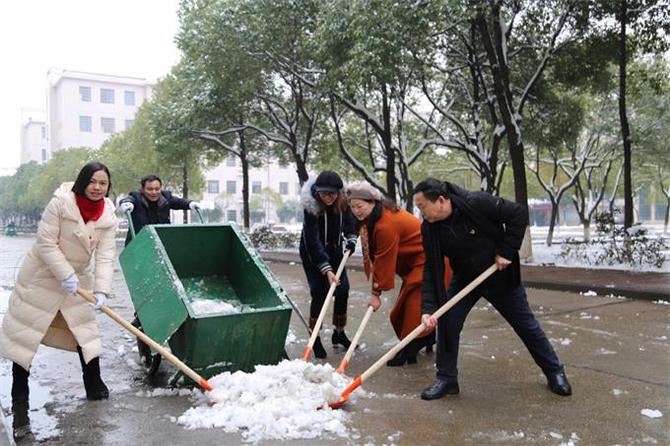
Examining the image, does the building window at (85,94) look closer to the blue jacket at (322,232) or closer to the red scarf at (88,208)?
the blue jacket at (322,232)

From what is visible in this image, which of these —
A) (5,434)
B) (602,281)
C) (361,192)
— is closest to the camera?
(5,434)

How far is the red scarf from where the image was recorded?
379 cm

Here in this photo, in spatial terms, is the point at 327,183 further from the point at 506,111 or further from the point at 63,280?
the point at 506,111

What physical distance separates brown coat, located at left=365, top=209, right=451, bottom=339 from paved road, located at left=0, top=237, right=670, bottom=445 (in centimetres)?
44

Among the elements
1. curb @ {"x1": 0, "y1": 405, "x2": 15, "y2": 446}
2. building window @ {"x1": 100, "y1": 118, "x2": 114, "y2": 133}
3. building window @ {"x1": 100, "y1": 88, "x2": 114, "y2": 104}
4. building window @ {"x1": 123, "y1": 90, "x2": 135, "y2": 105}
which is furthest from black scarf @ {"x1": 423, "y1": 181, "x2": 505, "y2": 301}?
building window @ {"x1": 123, "y1": 90, "x2": 135, "y2": 105}

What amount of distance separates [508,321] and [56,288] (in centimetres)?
298

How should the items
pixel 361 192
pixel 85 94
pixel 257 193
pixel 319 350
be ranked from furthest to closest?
pixel 85 94
pixel 257 193
pixel 319 350
pixel 361 192

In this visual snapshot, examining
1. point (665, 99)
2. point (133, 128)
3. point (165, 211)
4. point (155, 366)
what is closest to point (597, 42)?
point (665, 99)

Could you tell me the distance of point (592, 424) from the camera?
342 cm

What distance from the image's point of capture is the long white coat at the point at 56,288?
3626 mm

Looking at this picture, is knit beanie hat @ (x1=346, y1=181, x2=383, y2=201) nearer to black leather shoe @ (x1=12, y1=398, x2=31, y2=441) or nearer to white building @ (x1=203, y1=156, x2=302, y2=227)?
black leather shoe @ (x1=12, y1=398, x2=31, y2=441)

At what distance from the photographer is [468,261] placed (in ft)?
12.8

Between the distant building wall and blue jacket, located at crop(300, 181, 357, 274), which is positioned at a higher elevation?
the distant building wall

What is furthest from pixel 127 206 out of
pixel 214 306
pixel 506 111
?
pixel 506 111
